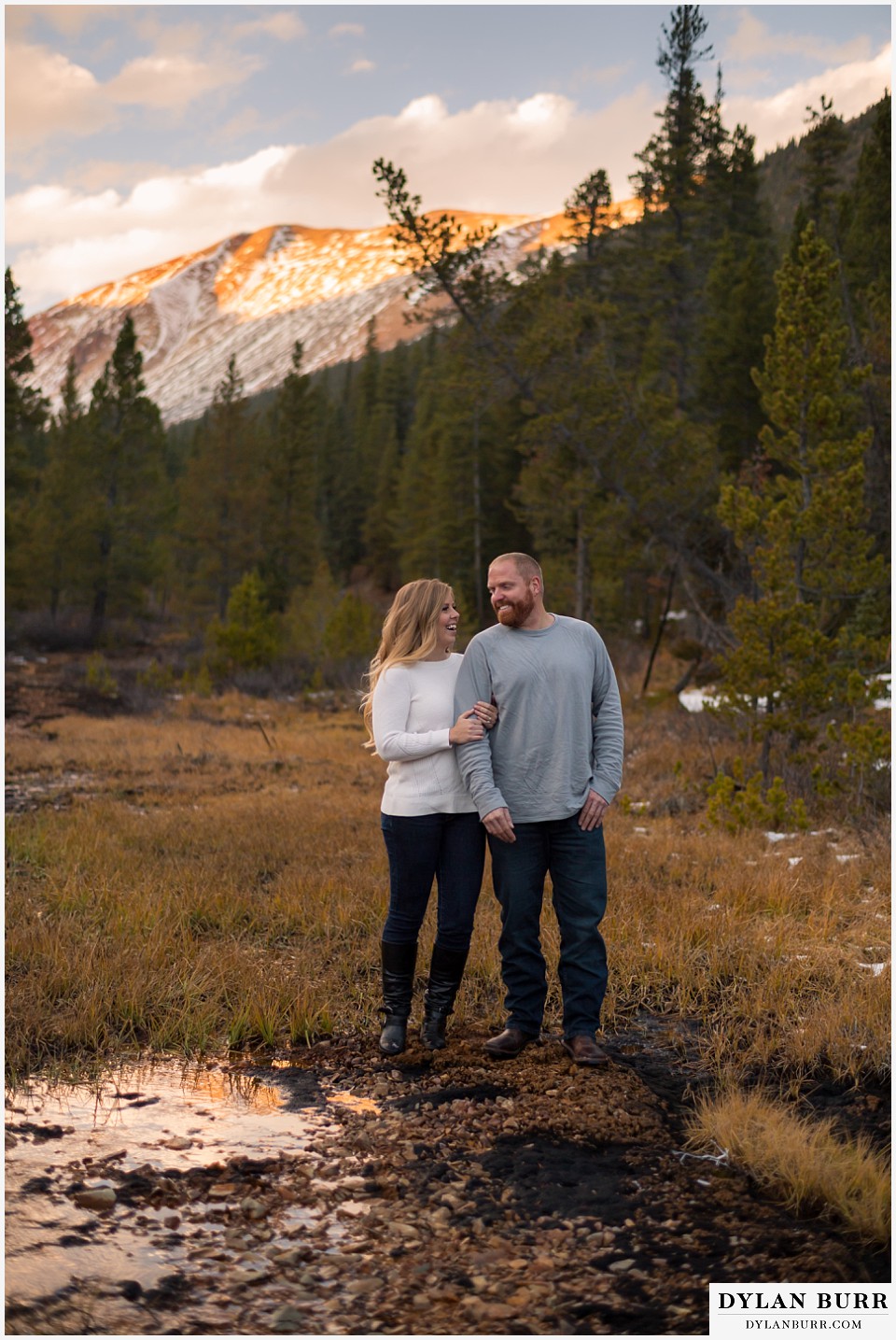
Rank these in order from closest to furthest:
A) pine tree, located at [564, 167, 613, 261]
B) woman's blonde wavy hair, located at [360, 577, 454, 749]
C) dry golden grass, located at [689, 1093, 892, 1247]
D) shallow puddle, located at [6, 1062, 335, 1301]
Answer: shallow puddle, located at [6, 1062, 335, 1301]
dry golden grass, located at [689, 1093, 892, 1247]
woman's blonde wavy hair, located at [360, 577, 454, 749]
pine tree, located at [564, 167, 613, 261]

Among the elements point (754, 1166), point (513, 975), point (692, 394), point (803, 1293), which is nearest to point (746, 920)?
point (513, 975)

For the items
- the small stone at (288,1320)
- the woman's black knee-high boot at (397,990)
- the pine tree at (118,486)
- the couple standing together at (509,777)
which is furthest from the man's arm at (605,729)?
the pine tree at (118,486)

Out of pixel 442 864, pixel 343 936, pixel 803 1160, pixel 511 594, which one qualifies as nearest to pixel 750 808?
pixel 343 936

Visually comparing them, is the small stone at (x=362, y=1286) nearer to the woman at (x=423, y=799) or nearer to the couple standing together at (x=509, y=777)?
the couple standing together at (x=509, y=777)

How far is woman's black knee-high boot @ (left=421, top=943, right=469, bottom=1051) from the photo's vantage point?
15.3ft

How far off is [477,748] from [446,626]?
23.8 inches

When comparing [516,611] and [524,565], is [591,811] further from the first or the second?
[524,565]

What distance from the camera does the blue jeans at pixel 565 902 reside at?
4453 millimetres

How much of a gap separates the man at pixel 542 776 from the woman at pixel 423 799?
0.46 feet

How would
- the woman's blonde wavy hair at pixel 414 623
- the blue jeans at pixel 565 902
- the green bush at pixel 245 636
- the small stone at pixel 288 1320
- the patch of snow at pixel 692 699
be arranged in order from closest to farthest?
the small stone at pixel 288 1320, the blue jeans at pixel 565 902, the woman's blonde wavy hair at pixel 414 623, the patch of snow at pixel 692 699, the green bush at pixel 245 636

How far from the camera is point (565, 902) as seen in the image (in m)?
4.52

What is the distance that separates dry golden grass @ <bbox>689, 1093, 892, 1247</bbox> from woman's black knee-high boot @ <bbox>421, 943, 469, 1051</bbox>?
46.9 inches

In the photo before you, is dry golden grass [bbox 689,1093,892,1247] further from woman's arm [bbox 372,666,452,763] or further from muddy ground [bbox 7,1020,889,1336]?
woman's arm [bbox 372,666,452,763]

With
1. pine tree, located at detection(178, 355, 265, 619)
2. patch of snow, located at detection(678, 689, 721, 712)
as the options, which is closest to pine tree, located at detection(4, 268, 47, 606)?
pine tree, located at detection(178, 355, 265, 619)
